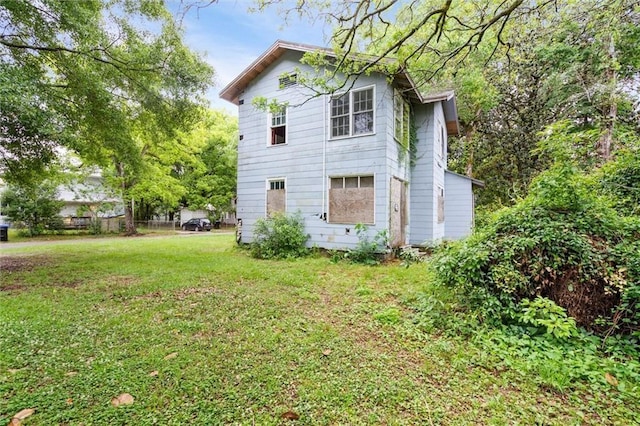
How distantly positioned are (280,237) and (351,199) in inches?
99.5

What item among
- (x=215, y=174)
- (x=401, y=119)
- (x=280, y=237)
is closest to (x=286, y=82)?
(x=401, y=119)

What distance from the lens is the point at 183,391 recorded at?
2.32 metres

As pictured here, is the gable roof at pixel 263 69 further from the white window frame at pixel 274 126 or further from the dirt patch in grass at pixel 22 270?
the dirt patch in grass at pixel 22 270

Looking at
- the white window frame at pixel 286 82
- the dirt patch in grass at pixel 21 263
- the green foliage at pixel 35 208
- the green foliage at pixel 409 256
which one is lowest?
the dirt patch in grass at pixel 21 263

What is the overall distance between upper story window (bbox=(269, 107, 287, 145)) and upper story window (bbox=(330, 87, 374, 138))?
1877 mm

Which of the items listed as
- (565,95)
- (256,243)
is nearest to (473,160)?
(565,95)

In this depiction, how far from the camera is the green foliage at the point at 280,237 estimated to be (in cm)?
899

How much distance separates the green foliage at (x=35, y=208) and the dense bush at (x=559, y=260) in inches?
830

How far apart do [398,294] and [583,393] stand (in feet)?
9.05

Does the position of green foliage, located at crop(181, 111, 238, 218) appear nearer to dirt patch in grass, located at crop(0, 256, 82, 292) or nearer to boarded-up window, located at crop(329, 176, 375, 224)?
dirt patch in grass, located at crop(0, 256, 82, 292)

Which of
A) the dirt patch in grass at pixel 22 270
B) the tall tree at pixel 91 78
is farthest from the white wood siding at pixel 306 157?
the dirt patch in grass at pixel 22 270

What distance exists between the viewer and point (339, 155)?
8922 mm

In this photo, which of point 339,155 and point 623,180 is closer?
point 623,180

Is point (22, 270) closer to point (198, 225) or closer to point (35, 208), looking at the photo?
point (35, 208)
